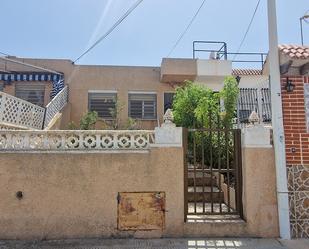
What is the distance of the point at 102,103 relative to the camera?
16250 millimetres

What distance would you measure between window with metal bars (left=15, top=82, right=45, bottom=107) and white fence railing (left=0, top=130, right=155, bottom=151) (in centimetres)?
978

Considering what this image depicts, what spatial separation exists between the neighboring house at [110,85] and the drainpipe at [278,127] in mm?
8388

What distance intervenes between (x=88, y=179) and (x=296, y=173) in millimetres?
4458

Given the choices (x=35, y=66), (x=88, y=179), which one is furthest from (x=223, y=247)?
(x=35, y=66)

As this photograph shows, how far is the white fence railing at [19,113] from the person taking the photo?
9.52 meters

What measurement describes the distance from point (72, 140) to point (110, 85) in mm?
9382

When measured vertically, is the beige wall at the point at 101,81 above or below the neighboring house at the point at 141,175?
above

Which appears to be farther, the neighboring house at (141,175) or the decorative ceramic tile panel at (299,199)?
the decorative ceramic tile panel at (299,199)

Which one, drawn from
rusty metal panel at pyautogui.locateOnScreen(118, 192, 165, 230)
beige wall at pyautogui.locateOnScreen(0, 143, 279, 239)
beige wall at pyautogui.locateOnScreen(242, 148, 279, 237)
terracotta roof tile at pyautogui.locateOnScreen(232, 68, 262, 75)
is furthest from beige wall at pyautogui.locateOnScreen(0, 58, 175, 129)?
beige wall at pyautogui.locateOnScreen(242, 148, 279, 237)

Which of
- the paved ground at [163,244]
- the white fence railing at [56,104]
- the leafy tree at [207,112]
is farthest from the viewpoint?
the white fence railing at [56,104]

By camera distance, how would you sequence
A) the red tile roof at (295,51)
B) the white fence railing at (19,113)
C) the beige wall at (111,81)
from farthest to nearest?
the beige wall at (111,81) < the white fence railing at (19,113) < the red tile roof at (295,51)

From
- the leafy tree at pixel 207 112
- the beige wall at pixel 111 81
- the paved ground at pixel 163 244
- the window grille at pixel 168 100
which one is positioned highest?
the beige wall at pixel 111 81

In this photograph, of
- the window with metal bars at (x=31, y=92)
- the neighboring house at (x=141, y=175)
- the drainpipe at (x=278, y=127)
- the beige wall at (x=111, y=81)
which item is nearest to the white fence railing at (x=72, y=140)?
the neighboring house at (x=141, y=175)

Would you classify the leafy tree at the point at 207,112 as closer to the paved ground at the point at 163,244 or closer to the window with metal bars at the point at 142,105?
the paved ground at the point at 163,244
